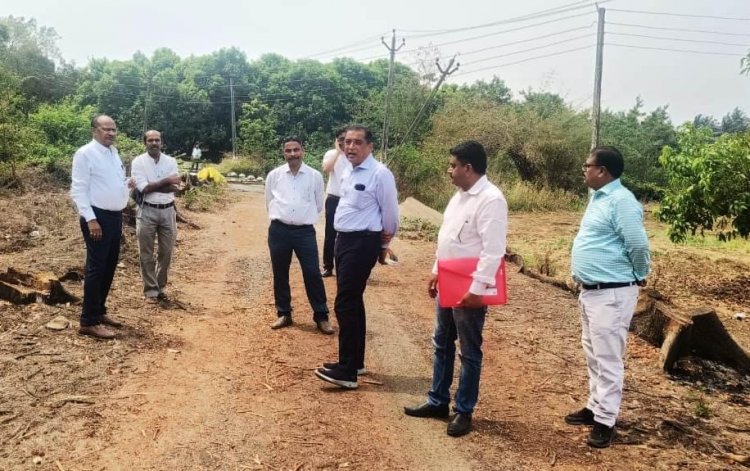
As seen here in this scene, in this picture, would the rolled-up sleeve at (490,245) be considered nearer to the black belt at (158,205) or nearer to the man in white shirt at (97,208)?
the man in white shirt at (97,208)

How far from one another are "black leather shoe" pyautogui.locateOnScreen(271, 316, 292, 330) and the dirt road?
8cm

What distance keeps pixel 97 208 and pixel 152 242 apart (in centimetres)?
133

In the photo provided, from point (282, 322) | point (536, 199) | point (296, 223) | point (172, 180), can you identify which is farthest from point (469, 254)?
point (536, 199)

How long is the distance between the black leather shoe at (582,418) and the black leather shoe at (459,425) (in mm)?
741

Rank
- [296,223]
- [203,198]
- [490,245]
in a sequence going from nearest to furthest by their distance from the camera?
[490,245]
[296,223]
[203,198]

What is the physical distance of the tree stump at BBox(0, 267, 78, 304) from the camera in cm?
538

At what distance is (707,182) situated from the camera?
8.79 metres

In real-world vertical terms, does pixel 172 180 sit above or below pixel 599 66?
below

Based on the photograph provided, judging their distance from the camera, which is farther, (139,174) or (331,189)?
(331,189)

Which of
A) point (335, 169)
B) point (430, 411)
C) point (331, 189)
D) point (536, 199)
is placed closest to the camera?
point (430, 411)

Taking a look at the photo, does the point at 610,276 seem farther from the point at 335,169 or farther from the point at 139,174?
the point at 139,174

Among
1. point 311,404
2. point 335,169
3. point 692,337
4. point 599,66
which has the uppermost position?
point 599,66

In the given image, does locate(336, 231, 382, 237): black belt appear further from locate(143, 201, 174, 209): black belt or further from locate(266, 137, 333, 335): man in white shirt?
locate(143, 201, 174, 209): black belt

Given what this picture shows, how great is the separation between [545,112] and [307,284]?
25538 mm
